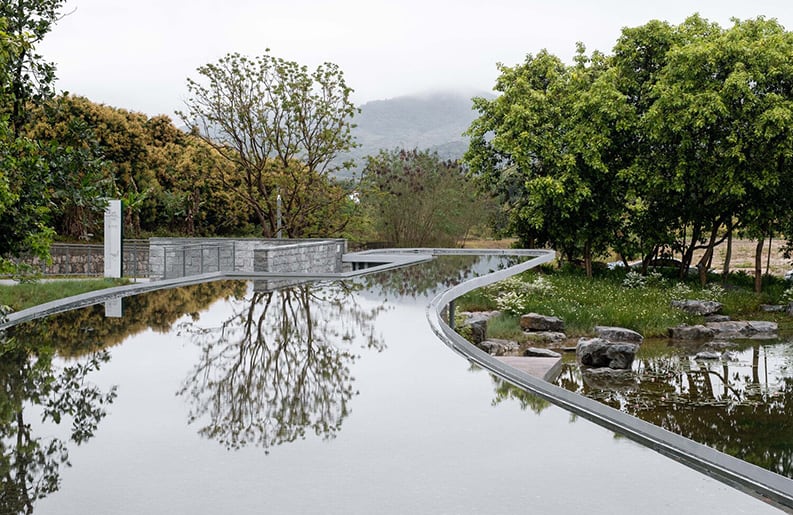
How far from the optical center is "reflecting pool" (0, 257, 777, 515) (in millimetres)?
4023

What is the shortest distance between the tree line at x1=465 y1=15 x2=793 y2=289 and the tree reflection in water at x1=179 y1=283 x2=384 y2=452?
16107 millimetres

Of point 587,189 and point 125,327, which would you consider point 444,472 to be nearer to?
point 125,327

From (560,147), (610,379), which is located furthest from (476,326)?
(560,147)

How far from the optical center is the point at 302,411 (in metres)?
5.74

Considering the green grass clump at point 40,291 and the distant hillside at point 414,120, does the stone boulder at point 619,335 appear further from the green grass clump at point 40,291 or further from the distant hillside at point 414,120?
the distant hillside at point 414,120

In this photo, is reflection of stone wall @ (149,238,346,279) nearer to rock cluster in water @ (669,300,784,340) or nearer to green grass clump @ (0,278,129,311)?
green grass clump @ (0,278,129,311)

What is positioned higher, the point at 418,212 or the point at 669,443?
the point at 418,212

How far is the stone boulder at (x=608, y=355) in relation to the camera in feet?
53.0

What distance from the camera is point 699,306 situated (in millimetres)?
23172

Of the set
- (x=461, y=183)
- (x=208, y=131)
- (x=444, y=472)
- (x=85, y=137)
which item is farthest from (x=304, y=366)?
(x=461, y=183)

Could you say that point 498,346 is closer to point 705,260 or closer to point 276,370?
point 276,370

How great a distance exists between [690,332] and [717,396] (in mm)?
6848

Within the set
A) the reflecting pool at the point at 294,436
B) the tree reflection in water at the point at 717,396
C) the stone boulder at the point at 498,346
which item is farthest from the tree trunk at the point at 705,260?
the reflecting pool at the point at 294,436

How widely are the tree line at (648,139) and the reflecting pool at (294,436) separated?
18050 mm
